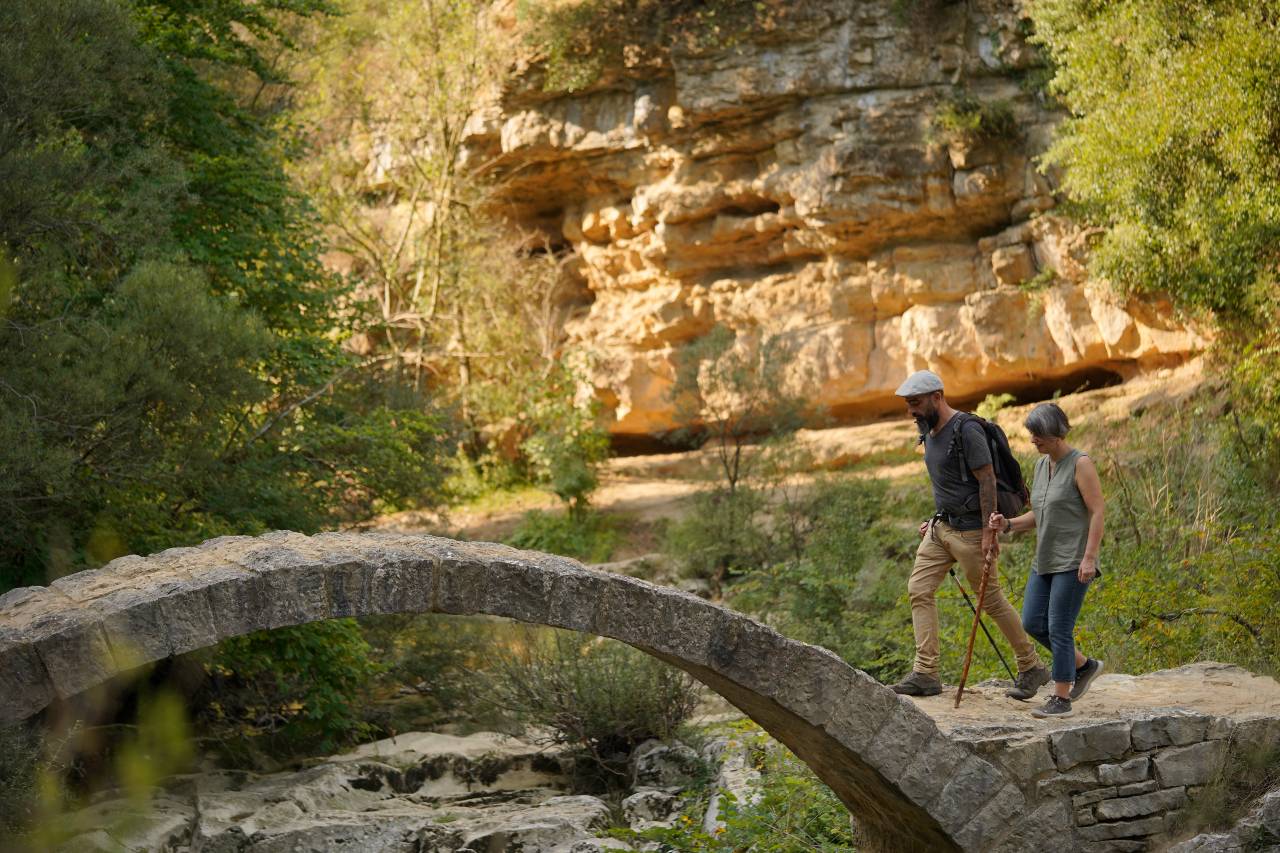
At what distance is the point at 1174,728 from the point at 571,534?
1334cm

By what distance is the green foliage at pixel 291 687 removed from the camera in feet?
35.8

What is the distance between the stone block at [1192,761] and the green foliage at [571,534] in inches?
492

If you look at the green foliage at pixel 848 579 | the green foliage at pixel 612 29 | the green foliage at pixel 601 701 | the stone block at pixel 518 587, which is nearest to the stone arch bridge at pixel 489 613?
the stone block at pixel 518 587

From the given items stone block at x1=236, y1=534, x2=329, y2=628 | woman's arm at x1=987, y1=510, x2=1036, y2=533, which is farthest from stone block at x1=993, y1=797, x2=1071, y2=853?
stone block at x1=236, y1=534, x2=329, y2=628

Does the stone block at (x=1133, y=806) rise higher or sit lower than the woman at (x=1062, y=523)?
lower

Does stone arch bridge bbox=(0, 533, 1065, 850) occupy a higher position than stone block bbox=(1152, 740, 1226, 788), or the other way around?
stone arch bridge bbox=(0, 533, 1065, 850)

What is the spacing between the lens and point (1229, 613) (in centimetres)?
877

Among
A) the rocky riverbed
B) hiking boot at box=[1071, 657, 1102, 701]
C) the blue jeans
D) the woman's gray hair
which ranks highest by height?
the woman's gray hair

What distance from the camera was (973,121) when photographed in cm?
1942

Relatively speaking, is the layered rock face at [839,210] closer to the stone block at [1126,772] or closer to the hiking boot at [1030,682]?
the hiking boot at [1030,682]

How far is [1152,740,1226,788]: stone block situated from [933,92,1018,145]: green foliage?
1468 cm

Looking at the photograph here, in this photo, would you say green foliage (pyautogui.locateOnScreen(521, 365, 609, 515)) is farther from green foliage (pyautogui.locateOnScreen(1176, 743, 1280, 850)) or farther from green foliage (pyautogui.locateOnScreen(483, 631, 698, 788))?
green foliage (pyautogui.locateOnScreen(1176, 743, 1280, 850))

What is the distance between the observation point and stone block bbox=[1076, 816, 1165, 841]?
20.7 feet

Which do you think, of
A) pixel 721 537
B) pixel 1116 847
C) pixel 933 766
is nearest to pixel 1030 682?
pixel 1116 847
